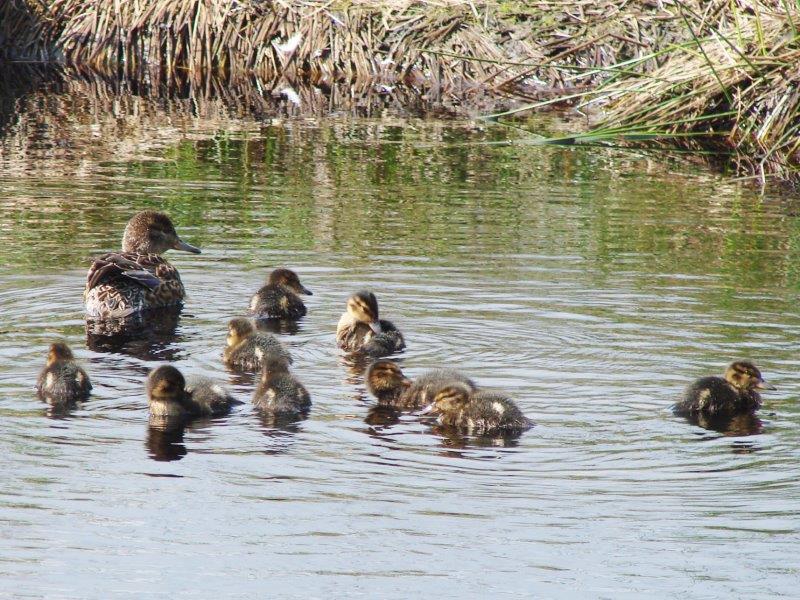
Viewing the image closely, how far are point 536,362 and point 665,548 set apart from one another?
2.48 m

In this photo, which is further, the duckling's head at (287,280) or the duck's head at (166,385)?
the duckling's head at (287,280)

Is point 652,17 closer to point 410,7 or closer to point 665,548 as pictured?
point 410,7

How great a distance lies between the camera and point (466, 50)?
1883 centimetres

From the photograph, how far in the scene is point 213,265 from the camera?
10.1 meters

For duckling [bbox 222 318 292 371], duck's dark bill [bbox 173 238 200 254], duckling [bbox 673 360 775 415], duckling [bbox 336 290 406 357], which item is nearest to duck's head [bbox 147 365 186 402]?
duckling [bbox 222 318 292 371]

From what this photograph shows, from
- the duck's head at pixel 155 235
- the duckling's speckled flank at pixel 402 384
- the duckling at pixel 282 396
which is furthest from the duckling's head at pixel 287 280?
the duckling at pixel 282 396

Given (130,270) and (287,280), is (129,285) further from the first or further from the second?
(287,280)

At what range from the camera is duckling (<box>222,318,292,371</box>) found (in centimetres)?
755

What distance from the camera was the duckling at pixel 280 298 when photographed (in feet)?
28.4

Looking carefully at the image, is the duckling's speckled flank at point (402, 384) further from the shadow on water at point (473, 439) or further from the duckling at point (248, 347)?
the duckling at point (248, 347)

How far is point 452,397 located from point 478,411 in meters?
0.18

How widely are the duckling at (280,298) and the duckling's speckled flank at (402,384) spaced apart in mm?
1651

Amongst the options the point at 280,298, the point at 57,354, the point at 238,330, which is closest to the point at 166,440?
the point at 57,354

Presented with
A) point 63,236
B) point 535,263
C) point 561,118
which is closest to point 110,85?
point 561,118
